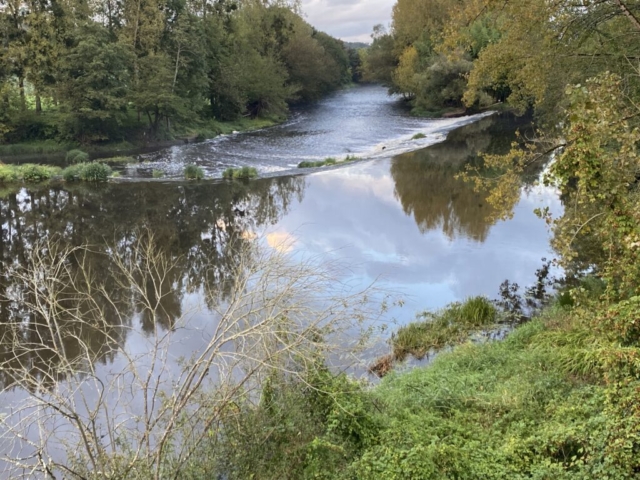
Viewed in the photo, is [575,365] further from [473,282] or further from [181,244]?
[181,244]

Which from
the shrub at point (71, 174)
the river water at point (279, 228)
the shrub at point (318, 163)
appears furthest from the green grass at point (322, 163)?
the shrub at point (71, 174)

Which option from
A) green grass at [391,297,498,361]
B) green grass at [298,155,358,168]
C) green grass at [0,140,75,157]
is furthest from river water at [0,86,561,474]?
green grass at [0,140,75,157]

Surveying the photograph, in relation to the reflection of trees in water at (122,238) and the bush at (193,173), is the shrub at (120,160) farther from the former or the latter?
the bush at (193,173)

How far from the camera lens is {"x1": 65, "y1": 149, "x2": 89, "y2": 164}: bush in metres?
27.3

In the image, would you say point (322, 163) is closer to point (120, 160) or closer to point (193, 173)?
point (193, 173)

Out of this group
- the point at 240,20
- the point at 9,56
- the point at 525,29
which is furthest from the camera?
the point at 240,20

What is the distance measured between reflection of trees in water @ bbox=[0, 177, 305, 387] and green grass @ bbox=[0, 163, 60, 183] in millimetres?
2004

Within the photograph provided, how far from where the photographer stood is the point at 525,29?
34.9 feet

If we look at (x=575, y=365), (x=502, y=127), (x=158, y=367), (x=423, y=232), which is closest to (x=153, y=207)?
(x=423, y=232)

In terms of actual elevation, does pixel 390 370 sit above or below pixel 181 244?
below

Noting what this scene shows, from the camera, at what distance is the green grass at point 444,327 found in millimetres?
8992

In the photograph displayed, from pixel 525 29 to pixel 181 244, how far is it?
10676mm

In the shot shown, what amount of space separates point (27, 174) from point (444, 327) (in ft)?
72.4

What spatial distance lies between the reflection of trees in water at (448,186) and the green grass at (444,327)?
6.75ft
